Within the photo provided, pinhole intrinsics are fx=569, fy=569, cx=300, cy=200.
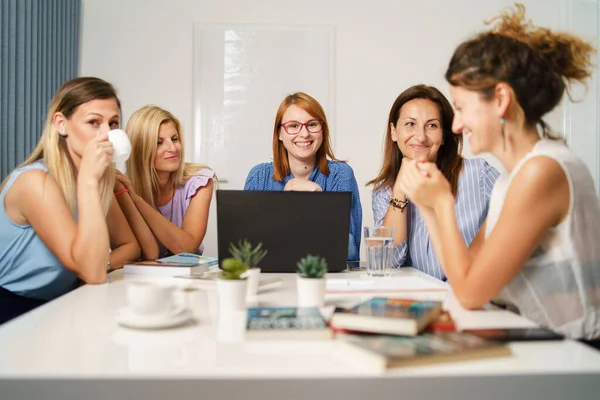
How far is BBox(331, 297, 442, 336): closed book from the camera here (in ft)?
2.91

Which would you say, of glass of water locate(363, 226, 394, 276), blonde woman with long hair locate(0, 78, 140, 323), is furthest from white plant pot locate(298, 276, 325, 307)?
blonde woman with long hair locate(0, 78, 140, 323)

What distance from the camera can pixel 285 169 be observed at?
2.67 m

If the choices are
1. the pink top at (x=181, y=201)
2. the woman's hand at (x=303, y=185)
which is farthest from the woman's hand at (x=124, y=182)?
the woman's hand at (x=303, y=185)

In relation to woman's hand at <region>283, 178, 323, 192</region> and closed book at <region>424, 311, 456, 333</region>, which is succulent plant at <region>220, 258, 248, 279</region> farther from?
woman's hand at <region>283, 178, 323, 192</region>

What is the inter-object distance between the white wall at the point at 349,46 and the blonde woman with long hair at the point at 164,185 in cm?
168

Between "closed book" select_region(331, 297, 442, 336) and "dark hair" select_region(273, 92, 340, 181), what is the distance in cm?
165

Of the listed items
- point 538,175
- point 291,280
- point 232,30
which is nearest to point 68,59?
point 232,30

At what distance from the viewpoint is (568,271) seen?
1264mm

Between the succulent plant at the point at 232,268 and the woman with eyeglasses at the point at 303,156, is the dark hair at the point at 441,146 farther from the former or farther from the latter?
the succulent plant at the point at 232,268

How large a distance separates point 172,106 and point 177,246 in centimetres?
220

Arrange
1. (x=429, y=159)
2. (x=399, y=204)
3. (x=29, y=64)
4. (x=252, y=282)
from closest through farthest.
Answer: (x=252, y=282) → (x=399, y=204) → (x=429, y=159) → (x=29, y=64)

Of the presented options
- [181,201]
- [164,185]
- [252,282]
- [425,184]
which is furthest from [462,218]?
[164,185]

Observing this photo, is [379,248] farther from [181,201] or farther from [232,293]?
[181,201]

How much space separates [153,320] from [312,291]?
1.14 ft
